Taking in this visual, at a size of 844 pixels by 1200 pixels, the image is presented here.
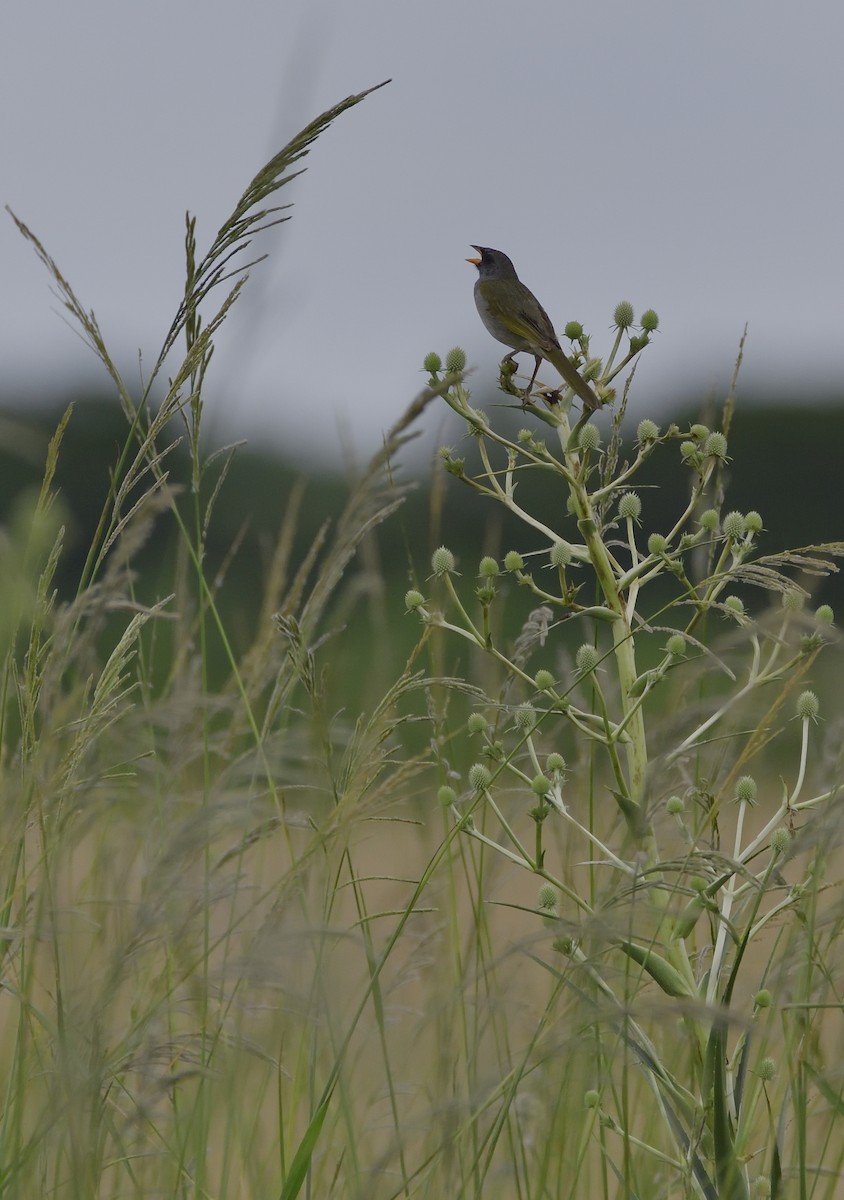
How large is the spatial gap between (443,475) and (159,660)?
11535 mm

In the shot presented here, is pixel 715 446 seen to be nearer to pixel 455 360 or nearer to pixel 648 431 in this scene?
pixel 648 431

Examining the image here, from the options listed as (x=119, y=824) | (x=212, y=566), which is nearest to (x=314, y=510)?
(x=212, y=566)

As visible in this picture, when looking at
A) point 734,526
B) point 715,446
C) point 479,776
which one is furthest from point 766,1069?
point 715,446

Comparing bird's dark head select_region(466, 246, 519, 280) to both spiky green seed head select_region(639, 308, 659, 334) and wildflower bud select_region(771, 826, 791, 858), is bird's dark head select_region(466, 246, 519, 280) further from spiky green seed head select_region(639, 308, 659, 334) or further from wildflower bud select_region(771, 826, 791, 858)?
wildflower bud select_region(771, 826, 791, 858)

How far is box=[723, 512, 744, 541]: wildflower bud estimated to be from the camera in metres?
1.91

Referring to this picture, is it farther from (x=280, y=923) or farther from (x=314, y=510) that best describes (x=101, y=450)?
(x=280, y=923)

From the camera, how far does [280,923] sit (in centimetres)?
164

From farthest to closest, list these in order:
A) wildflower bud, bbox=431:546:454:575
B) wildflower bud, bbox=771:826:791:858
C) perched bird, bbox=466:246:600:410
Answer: perched bird, bbox=466:246:600:410
wildflower bud, bbox=431:546:454:575
wildflower bud, bbox=771:826:791:858

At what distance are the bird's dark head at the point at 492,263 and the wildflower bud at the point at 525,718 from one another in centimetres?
225

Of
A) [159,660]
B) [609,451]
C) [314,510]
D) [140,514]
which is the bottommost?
[159,660]

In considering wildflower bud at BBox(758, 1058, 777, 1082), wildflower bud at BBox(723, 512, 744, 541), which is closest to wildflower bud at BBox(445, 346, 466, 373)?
wildflower bud at BBox(723, 512, 744, 541)

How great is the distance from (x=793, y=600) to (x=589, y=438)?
356mm

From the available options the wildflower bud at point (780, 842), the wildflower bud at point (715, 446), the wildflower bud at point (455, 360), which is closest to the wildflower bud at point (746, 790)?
the wildflower bud at point (780, 842)

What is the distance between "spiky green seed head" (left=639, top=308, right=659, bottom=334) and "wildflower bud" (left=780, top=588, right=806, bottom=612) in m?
0.48
